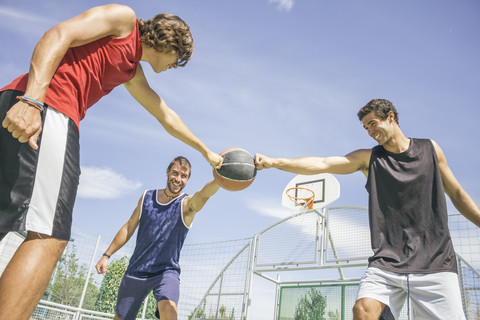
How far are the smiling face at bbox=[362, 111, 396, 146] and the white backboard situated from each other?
5.62 metres

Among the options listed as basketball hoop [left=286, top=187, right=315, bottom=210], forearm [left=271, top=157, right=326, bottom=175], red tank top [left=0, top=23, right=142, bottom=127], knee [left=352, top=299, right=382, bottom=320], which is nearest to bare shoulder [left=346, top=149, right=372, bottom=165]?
forearm [left=271, top=157, right=326, bottom=175]

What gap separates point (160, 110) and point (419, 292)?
7.73ft

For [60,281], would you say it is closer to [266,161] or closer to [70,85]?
[266,161]

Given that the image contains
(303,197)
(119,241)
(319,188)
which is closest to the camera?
(119,241)

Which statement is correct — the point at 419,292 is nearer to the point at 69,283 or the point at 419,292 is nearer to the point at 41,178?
the point at 41,178

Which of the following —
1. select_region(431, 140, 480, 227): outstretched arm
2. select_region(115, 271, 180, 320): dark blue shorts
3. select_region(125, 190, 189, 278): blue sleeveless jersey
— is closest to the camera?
select_region(431, 140, 480, 227): outstretched arm

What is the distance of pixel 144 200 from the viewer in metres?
4.62

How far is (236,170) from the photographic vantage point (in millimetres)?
3457

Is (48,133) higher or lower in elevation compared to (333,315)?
higher

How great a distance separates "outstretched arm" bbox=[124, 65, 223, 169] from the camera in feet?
8.84

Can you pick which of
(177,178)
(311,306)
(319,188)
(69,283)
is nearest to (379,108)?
(177,178)

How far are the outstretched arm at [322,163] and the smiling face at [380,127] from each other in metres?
0.15

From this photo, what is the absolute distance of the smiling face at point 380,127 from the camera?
3184mm

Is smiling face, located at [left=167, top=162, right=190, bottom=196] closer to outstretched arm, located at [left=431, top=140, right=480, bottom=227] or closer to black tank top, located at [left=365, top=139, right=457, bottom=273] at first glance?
black tank top, located at [left=365, top=139, right=457, bottom=273]
